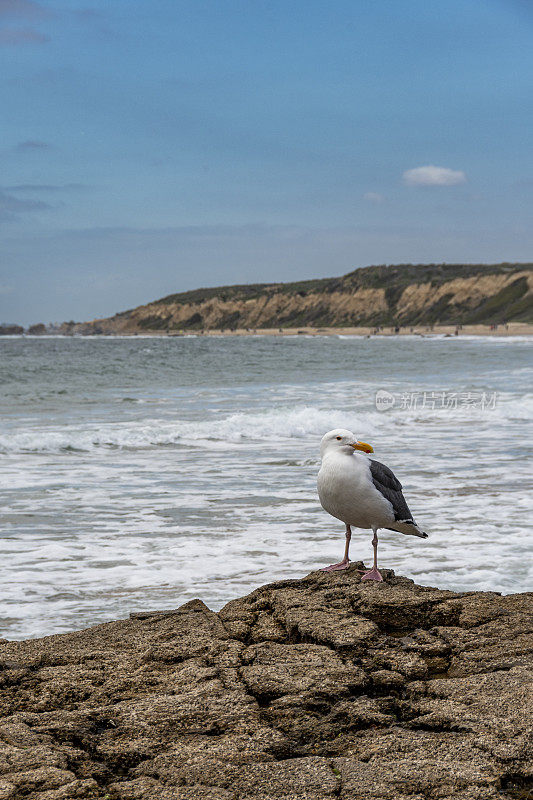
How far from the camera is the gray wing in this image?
5.11m

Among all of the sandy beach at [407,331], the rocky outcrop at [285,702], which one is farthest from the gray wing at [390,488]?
the sandy beach at [407,331]

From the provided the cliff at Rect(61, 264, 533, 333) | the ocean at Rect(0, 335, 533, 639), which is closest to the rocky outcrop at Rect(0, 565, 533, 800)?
the ocean at Rect(0, 335, 533, 639)

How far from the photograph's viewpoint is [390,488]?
5.18 meters

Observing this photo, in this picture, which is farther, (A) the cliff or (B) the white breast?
(A) the cliff

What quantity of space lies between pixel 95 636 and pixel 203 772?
64.7 inches

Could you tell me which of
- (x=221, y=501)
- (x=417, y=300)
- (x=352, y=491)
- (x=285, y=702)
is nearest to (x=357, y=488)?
(x=352, y=491)

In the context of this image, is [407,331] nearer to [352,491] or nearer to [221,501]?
[221,501]

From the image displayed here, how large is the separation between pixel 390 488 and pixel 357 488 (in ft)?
→ 0.93

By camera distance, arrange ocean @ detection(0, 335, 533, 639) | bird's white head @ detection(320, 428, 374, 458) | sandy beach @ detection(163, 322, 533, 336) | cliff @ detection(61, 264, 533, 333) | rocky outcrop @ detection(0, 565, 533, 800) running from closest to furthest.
→ rocky outcrop @ detection(0, 565, 533, 800) → bird's white head @ detection(320, 428, 374, 458) → ocean @ detection(0, 335, 533, 639) → sandy beach @ detection(163, 322, 533, 336) → cliff @ detection(61, 264, 533, 333)

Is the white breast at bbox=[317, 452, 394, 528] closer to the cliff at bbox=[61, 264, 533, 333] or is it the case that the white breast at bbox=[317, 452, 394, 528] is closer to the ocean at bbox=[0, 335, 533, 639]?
the ocean at bbox=[0, 335, 533, 639]

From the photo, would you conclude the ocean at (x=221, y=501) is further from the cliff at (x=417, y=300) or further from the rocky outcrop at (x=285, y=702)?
the cliff at (x=417, y=300)

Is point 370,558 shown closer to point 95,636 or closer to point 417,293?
point 95,636

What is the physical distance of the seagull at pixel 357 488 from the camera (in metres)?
5.04

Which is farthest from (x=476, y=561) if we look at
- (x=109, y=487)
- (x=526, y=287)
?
(x=526, y=287)
